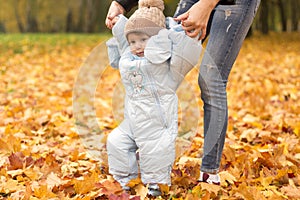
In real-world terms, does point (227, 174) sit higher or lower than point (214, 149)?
lower

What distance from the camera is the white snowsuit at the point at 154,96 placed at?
2.63 m

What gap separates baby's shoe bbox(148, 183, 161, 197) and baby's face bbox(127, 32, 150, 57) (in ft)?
2.49

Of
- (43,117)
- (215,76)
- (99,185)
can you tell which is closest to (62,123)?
(43,117)

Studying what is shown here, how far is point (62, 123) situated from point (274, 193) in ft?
8.23

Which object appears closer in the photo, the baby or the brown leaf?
the baby

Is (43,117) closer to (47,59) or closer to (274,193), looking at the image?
(274,193)

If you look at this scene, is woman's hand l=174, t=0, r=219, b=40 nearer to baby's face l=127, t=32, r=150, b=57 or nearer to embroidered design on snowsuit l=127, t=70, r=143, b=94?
baby's face l=127, t=32, r=150, b=57

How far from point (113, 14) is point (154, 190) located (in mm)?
1079

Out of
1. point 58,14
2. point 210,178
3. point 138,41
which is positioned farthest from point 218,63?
point 58,14

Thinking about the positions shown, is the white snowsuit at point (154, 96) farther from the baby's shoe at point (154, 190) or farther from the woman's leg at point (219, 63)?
the woman's leg at point (219, 63)

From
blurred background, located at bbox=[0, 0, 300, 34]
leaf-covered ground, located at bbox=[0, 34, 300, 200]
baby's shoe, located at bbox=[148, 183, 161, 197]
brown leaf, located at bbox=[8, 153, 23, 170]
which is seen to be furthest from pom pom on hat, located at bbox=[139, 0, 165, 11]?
blurred background, located at bbox=[0, 0, 300, 34]

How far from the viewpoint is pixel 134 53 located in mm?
2746

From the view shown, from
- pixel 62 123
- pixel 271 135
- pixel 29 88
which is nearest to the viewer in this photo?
pixel 271 135

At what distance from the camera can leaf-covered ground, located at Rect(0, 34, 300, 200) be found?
9.52 feet
